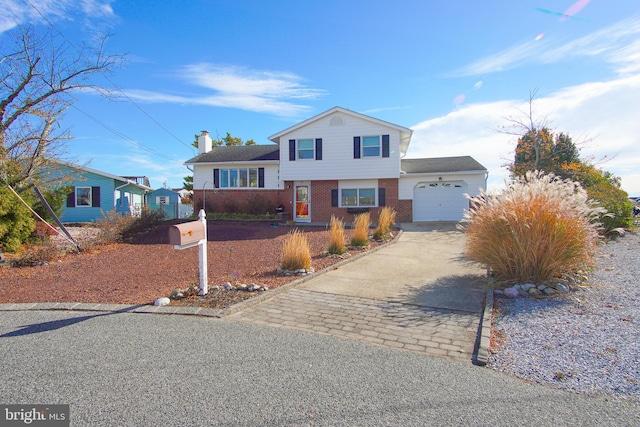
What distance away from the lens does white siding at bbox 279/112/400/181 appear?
59.9ft

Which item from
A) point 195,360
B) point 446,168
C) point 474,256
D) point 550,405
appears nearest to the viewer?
point 550,405

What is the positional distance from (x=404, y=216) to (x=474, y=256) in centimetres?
1242

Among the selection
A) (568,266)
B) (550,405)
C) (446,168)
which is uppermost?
(446,168)

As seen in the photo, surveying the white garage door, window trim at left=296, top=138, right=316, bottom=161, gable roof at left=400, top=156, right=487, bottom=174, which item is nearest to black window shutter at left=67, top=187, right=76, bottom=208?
window trim at left=296, top=138, right=316, bottom=161

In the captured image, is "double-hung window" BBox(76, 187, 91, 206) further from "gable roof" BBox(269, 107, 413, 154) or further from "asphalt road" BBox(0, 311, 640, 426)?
"asphalt road" BBox(0, 311, 640, 426)

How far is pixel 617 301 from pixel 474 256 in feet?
6.73

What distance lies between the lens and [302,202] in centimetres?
2025

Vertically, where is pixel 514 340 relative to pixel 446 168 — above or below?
below

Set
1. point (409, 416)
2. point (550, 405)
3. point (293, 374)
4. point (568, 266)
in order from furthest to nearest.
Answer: point (568, 266), point (293, 374), point (550, 405), point (409, 416)

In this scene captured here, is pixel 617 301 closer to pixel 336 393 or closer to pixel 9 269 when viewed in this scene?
pixel 336 393

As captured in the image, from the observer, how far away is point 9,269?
8.18m

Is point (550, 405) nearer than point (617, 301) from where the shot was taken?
Yes

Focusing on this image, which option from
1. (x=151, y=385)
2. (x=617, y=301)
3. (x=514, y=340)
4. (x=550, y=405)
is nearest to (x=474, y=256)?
(x=617, y=301)

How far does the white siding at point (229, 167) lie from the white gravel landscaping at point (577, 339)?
16.6 m
